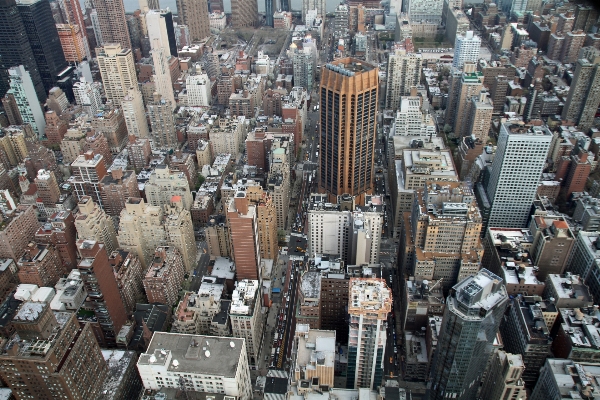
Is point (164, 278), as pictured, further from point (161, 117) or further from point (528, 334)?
point (161, 117)

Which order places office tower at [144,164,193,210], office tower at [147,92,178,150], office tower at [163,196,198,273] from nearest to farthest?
office tower at [163,196,198,273] < office tower at [144,164,193,210] < office tower at [147,92,178,150]

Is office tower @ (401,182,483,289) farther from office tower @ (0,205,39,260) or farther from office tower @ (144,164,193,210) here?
office tower @ (0,205,39,260)

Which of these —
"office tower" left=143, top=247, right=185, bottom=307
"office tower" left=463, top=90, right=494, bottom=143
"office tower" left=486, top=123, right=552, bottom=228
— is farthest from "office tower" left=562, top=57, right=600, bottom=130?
"office tower" left=143, top=247, right=185, bottom=307

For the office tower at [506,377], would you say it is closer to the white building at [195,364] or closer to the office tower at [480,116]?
the white building at [195,364]

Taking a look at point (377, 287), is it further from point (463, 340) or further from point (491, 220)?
point (491, 220)

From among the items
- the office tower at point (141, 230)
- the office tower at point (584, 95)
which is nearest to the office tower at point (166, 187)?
the office tower at point (141, 230)

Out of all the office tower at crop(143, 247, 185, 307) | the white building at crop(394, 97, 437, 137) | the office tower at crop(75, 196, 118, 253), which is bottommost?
the office tower at crop(143, 247, 185, 307)

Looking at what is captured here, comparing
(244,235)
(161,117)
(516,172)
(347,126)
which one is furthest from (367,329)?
(161,117)
